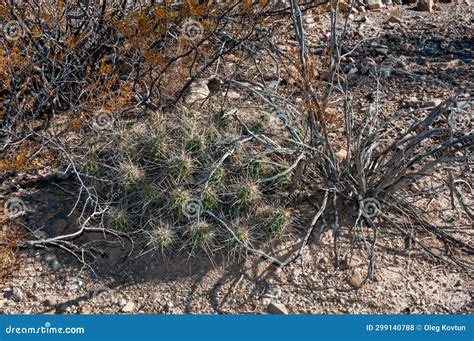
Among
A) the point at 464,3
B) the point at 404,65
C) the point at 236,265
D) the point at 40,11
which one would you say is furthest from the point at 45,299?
the point at 464,3

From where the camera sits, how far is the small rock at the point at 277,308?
420cm

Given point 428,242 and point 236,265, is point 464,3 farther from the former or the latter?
point 236,265

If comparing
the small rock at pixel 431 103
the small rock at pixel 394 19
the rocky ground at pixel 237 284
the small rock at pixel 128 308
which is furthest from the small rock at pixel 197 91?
the small rock at pixel 394 19

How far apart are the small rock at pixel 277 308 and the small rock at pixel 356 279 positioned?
42 cm

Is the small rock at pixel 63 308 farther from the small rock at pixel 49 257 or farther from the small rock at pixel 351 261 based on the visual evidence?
the small rock at pixel 351 261

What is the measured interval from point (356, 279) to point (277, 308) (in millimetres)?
495

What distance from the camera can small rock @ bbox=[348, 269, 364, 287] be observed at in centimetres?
436

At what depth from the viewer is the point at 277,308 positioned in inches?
166

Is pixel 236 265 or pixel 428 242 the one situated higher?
pixel 428 242

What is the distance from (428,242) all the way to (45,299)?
2.22 meters

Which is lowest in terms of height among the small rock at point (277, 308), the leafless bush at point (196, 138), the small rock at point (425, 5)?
the small rock at point (277, 308)

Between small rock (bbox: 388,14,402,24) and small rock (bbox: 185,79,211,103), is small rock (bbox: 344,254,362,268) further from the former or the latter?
small rock (bbox: 388,14,402,24)

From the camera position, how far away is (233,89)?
5.79m

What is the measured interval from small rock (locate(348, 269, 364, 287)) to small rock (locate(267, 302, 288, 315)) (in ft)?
1.37
